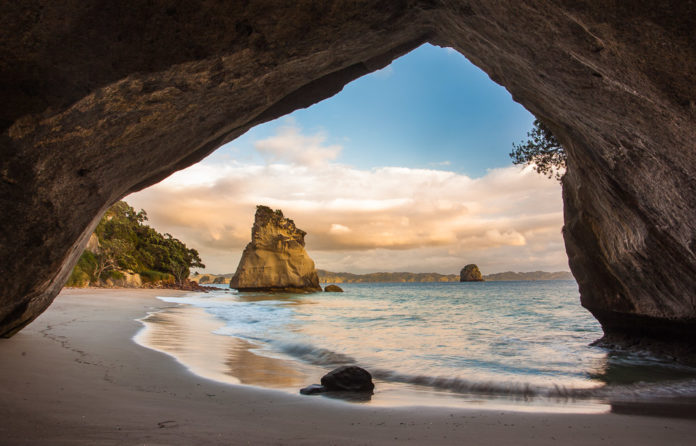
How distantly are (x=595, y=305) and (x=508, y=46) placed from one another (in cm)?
842

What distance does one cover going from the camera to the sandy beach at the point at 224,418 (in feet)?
9.87

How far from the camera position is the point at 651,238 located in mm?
5762

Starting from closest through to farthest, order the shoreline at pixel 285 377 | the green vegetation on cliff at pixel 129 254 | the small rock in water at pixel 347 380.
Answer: the shoreline at pixel 285 377
the small rock in water at pixel 347 380
the green vegetation on cliff at pixel 129 254

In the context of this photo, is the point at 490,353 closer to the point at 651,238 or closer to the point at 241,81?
the point at 651,238

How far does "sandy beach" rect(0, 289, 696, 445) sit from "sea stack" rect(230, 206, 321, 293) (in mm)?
47757

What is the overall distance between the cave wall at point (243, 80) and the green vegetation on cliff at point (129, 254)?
112 feet

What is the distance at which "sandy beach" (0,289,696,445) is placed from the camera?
301cm

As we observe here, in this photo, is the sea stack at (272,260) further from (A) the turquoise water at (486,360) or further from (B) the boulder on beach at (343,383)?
(B) the boulder on beach at (343,383)

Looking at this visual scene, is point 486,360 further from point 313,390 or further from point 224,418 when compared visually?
point 224,418

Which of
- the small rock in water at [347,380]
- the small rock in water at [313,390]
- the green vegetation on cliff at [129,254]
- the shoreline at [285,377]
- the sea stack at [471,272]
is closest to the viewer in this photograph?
the shoreline at [285,377]

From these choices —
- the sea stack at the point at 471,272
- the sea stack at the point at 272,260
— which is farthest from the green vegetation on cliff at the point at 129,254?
the sea stack at the point at 471,272

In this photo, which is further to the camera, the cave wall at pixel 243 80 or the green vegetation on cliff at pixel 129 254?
the green vegetation on cliff at pixel 129 254

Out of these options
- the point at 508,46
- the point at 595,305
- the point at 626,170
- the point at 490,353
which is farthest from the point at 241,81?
the point at 595,305

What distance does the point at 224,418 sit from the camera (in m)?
3.65
